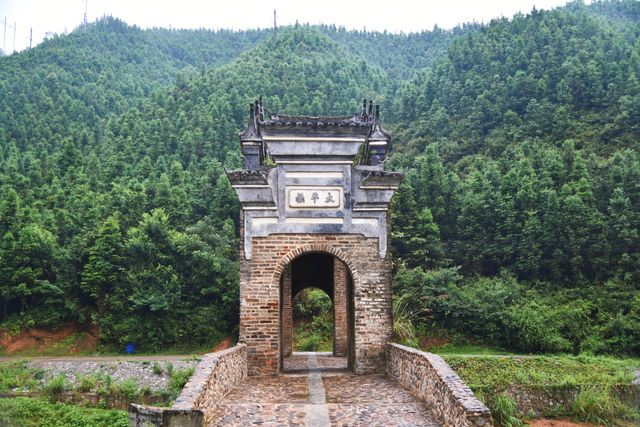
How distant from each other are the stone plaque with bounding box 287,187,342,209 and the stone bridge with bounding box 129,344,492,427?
9.66 ft

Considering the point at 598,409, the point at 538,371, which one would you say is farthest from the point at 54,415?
the point at 598,409

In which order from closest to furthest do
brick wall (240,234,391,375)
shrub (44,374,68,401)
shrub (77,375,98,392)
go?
brick wall (240,234,391,375) < shrub (44,374,68,401) < shrub (77,375,98,392)

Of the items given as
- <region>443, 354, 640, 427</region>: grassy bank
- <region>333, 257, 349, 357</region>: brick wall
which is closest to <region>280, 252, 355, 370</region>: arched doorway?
<region>333, 257, 349, 357</region>: brick wall

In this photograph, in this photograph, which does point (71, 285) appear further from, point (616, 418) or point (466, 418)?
point (466, 418)

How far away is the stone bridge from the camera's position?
6281mm

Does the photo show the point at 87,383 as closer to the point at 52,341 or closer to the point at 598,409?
the point at 52,341

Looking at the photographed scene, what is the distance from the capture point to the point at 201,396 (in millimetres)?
6910

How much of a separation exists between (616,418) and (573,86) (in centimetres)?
3523

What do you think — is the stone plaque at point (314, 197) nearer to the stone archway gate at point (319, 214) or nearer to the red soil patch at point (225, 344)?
the stone archway gate at point (319, 214)

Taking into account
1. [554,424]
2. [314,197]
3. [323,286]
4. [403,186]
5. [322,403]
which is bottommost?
[554,424]

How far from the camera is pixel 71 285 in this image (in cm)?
2469

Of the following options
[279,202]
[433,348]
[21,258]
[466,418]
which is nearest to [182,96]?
[21,258]

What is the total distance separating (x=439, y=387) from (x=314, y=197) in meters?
5.23

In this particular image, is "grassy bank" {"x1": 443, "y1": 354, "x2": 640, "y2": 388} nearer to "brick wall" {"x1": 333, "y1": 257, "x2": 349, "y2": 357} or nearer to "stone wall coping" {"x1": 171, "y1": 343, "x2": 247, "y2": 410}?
"brick wall" {"x1": 333, "y1": 257, "x2": 349, "y2": 357}
